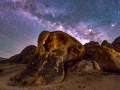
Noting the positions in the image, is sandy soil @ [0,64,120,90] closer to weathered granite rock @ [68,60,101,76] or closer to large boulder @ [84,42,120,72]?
weathered granite rock @ [68,60,101,76]

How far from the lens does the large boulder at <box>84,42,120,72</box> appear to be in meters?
20.0

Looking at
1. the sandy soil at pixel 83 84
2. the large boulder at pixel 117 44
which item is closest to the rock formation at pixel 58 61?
the sandy soil at pixel 83 84

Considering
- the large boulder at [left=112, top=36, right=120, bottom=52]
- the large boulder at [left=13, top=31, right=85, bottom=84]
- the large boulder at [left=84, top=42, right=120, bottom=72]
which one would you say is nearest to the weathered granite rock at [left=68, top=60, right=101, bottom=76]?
the large boulder at [left=13, top=31, right=85, bottom=84]

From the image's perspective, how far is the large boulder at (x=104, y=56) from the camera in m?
20.0

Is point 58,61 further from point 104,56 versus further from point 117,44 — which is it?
point 117,44

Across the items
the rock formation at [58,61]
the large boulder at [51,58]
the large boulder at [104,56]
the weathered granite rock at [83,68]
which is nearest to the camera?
the large boulder at [51,58]

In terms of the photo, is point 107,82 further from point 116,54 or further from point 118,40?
point 118,40

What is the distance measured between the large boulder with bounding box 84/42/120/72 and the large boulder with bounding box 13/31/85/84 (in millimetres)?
3745

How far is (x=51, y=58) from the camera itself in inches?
686

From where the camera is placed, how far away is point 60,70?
16500 mm

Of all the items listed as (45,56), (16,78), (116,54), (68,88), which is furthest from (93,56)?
(16,78)

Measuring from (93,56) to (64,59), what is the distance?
6.89 meters

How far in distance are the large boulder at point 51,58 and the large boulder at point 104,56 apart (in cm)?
375

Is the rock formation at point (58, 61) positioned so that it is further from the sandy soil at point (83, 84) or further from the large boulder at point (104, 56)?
the sandy soil at point (83, 84)
